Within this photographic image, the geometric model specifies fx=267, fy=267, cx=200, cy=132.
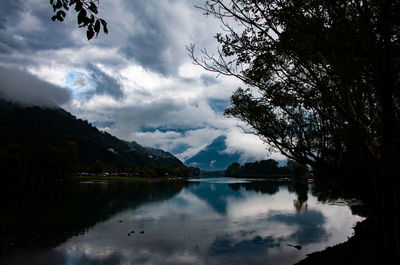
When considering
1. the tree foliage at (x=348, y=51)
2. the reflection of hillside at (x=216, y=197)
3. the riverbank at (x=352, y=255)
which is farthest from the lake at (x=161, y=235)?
the tree foliage at (x=348, y=51)

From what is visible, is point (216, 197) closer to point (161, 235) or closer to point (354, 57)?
point (161, 235)

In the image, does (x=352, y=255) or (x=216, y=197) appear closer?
(x=352, y=255)

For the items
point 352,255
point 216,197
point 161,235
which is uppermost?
point 352,255

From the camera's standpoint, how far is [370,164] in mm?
8961

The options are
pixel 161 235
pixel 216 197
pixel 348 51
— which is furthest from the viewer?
pixel 216 197

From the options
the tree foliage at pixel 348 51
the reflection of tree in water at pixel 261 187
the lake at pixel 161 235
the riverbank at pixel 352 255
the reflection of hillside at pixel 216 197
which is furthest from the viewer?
the reflection of tree in water at pixel 261 187

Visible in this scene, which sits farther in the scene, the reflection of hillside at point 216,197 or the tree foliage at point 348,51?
the reflection of hillside at point 216,197

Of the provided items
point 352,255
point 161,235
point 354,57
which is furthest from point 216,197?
point 354,57

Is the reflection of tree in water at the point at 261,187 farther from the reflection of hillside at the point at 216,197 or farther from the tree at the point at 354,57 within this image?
the tree at the point at 354,57

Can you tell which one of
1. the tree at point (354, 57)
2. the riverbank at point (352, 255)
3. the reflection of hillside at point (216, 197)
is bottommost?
the reflection of hillside at point (216, 197)

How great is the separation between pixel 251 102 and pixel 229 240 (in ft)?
48.8

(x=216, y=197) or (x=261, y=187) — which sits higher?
(x=261, y=187)

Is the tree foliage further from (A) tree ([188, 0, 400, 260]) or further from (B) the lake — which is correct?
(B) the lake

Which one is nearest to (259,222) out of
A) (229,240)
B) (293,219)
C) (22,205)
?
(293,219)
